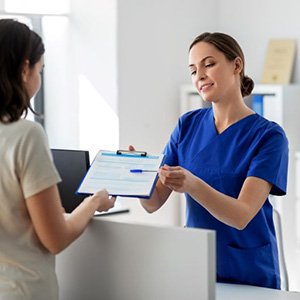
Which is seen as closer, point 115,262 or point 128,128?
point 115,262

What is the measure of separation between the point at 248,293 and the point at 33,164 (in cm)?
86

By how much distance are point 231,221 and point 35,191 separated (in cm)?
71

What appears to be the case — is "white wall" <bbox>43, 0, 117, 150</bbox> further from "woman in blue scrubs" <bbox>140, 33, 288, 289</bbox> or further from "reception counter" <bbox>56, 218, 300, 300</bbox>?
"reception counter" <bbox>56, 218, 300, 300</bbox>

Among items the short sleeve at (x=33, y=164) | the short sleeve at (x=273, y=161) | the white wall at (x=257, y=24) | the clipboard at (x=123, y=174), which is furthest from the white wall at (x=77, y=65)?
the short sleeve at (x=33, y=164)

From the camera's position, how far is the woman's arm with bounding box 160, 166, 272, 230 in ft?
6.94

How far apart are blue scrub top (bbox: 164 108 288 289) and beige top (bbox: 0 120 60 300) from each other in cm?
65

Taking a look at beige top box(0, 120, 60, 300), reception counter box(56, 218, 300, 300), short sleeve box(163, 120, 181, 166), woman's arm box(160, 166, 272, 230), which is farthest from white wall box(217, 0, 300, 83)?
beige top box(0, 120, 60, 300)

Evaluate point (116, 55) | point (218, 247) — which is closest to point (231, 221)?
point (218, 247)

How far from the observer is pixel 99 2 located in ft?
15.1

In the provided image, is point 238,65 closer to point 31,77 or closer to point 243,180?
point 243,180

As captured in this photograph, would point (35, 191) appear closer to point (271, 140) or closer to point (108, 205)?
point (108, 205)

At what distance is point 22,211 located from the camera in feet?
5.73

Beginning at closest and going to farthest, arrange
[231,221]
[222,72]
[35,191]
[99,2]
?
[35,191] → [231,221] → [222,72] → [99,2]

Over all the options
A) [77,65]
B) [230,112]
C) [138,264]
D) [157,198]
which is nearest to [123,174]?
[138,264]
